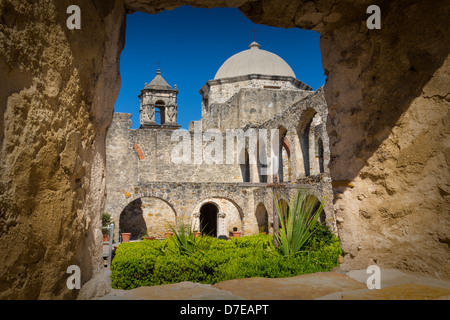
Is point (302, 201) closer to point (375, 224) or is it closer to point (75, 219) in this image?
point (375, 224)

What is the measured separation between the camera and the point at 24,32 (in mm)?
1414

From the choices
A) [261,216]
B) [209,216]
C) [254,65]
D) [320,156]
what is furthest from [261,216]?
[254,65]

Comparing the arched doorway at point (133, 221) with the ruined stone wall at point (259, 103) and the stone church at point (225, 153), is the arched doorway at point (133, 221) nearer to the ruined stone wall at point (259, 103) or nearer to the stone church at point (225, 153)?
the stone church at point (225, 153)

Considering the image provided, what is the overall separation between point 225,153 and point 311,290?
1711 cm

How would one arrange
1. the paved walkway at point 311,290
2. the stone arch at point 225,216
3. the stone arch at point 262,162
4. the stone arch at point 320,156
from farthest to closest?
1. the stone arch at point 225,216
2. the stone arch at point 262,162
3. the stone arch at point 320,156
4. the paved walkway at point 311,290

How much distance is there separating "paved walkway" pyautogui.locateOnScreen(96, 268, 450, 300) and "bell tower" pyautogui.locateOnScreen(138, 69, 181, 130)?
787 inches

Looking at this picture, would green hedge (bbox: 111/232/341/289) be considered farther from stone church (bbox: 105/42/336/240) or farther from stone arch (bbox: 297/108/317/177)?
stone arch (bbox: 297/108/317/177)

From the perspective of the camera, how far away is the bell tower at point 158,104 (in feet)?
72.2

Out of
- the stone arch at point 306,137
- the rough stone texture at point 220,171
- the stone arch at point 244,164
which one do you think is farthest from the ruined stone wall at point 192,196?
the stone arch at point 244,164

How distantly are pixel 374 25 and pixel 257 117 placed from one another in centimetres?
1658

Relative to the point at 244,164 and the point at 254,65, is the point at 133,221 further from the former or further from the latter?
the point at 254,65

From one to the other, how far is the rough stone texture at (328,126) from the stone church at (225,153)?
20.6ft

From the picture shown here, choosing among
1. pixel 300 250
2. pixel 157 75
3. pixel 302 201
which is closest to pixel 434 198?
pixel 302 201

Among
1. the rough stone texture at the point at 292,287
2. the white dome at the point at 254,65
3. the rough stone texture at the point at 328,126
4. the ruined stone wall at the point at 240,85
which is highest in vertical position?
the white dome at the point at 254,65
